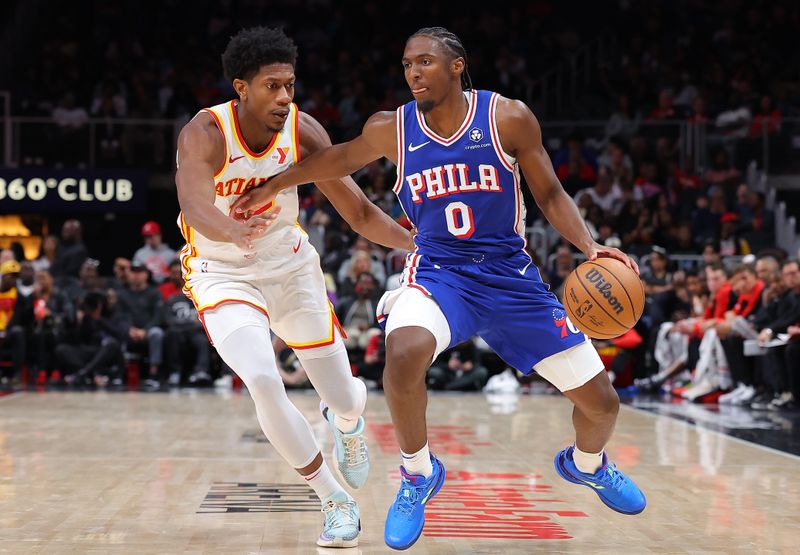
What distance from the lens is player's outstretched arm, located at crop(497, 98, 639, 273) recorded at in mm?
4332

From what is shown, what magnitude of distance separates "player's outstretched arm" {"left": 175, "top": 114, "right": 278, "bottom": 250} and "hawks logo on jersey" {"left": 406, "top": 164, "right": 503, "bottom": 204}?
0.61 metres

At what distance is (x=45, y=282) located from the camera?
42.1 feet

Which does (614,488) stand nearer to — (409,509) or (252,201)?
(409,509)

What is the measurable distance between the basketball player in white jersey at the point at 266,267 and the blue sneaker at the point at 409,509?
0.71 ft

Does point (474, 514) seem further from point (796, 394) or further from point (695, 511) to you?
point (796, 394)

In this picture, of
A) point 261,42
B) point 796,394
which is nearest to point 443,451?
point 261,42

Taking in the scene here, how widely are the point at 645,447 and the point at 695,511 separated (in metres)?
2.31

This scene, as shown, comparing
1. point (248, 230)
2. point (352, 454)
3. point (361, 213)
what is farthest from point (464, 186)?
point (352, 454)

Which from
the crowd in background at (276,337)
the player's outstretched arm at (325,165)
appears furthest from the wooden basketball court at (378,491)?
the crowd in background at (276,337)

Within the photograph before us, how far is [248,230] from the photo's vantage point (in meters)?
4.14

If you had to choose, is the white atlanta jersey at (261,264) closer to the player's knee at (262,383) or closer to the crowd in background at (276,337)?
the player's knee at (262,383)

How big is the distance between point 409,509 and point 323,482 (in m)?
0.40

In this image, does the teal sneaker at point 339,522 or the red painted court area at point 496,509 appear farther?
the red painted court area at point 496,509

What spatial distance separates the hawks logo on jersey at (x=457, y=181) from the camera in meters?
4.32
